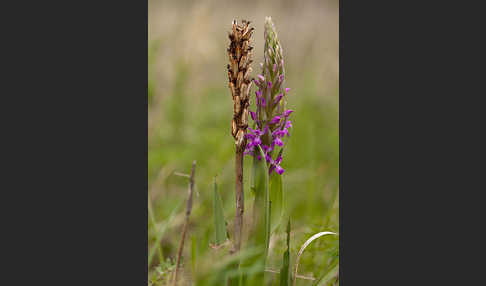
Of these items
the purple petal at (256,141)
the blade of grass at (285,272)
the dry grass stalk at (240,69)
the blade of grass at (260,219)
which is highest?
the dry grass stalk at (240,69)

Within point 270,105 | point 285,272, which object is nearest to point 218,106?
point 270,105

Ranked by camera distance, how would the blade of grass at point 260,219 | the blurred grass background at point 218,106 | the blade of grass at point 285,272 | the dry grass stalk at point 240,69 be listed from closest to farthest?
1. the dry grass stalk at point 240,69
2. the blade of grass at point 260,219
3. the blade of grass at point 285,272
4. the blurred grass background at point 218,106

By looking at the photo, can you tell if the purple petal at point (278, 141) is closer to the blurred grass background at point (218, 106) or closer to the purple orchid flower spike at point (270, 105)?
the purple orchid flower spike at point (270, 105)

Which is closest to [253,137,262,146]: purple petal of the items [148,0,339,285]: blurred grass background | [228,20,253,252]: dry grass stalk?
[228,20,253,252]: dry grass stalk

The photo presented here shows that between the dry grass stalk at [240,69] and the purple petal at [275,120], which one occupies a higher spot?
the dry grass stalk at [240,69]

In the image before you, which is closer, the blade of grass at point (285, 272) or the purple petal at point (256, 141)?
the purple petal at point (256, 141)

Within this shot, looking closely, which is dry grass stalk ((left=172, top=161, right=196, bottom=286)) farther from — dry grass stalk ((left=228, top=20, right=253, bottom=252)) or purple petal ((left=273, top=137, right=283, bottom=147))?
purple petal ((left=273, top=137, right=283, bottom=147))

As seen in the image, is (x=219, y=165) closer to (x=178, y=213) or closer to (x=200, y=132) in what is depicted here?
(x=200, y=132)

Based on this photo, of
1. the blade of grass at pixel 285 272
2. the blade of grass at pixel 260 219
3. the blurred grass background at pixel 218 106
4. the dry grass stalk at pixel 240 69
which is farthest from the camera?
the blurred grass background at pixel 218 106

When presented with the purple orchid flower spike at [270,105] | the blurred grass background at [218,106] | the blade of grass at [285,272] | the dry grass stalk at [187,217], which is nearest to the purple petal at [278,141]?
the purple orchid flower spike at [270,105]
